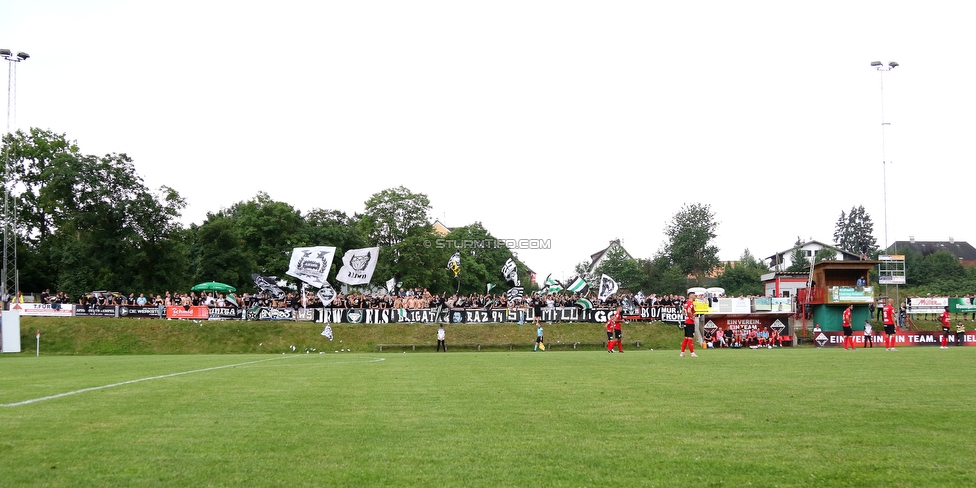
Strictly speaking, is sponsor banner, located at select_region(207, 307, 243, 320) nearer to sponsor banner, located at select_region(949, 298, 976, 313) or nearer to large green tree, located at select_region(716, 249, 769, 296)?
sponsor banner, located at select_region(949, 298, 976, 313)

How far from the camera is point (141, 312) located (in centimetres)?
4794

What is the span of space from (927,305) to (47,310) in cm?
6495

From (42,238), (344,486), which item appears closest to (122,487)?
(344,486)

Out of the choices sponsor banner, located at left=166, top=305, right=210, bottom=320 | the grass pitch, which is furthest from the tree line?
the grass pitch

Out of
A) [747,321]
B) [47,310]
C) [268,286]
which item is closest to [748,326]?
[747,321]

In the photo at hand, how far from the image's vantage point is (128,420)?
9688 millimetres

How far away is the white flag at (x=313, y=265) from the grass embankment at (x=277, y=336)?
10.1 ft

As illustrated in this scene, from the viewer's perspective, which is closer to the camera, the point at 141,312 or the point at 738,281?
the point at 141,312

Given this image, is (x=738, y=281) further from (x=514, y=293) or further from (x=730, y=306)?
(x=514, y=293)

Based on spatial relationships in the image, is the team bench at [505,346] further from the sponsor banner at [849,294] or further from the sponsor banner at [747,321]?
the sponsor banner at [849,294]

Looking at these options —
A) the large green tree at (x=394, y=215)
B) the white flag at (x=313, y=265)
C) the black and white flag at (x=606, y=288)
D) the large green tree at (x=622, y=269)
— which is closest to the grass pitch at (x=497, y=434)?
the white flag at (x=313, y=265)

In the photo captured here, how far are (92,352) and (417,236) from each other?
3588 centimetres

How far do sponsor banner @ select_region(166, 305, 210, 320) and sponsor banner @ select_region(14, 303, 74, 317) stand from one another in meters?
6.25

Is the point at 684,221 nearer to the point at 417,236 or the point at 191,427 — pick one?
the point at 417,236
